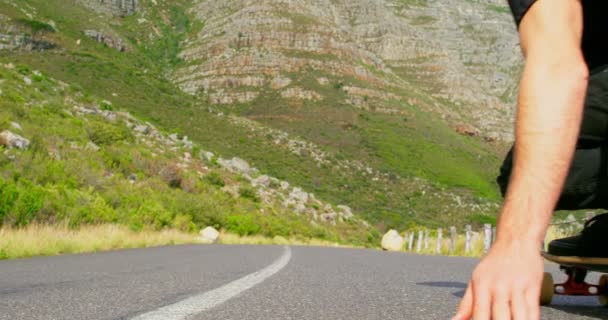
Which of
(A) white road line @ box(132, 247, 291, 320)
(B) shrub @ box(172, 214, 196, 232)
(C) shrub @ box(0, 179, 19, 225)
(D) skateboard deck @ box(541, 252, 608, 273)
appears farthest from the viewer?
(B) shrub @ box(172, 214, 196, 232)

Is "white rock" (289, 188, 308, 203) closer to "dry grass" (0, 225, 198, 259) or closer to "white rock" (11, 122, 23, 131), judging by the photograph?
"white rock" (11, 122, 23, 131)

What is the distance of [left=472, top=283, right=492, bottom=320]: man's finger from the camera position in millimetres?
927

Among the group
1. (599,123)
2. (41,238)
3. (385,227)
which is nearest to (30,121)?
(41,238)

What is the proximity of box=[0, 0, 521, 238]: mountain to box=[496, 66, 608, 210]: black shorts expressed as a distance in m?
15.0

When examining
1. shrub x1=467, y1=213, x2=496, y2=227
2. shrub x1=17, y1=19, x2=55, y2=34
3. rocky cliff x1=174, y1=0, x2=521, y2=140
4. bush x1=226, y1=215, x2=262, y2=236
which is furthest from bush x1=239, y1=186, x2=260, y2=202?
shrub x1=17, y1=19, x2=55, y2=34

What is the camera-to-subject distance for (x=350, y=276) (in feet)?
18.1

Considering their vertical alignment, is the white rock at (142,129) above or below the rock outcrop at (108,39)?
below

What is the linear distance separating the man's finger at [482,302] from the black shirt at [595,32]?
1028 millimetres

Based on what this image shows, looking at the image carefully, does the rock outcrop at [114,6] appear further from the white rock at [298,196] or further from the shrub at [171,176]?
the shrub at [171,176]

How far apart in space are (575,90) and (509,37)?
146m

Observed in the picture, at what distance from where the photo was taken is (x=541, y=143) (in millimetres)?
1049

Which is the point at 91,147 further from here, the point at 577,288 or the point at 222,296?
the point at 577,288

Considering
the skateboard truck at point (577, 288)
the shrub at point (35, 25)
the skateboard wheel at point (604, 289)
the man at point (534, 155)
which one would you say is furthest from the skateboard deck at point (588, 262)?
the shrub at point (35, 25)

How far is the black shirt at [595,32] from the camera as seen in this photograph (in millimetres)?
1577
